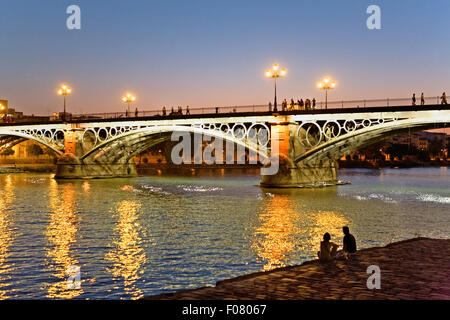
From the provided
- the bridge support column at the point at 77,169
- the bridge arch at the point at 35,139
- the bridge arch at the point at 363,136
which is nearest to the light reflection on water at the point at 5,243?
the bridge arch at the point at 363,136

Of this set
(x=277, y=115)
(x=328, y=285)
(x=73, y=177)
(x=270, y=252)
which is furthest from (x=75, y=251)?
(x=73, y=177)

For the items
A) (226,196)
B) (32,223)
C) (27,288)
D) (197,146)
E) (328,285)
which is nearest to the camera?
(328,285)

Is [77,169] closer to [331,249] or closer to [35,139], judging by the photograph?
[35,139]

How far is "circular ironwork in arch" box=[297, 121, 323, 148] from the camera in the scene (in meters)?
53.0

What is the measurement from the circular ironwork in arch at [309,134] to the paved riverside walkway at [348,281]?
3741 cm

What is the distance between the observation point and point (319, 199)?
4225 cm

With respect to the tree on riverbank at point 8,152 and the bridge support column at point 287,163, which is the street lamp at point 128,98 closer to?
the bridge support column at point 287,163

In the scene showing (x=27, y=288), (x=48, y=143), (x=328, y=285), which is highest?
(x=48, y=143)

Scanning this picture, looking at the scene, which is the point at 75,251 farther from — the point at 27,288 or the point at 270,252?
the point at 270,252

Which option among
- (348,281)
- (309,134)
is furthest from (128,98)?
(348,281)

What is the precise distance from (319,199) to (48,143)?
158ft

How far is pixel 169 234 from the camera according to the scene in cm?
2522

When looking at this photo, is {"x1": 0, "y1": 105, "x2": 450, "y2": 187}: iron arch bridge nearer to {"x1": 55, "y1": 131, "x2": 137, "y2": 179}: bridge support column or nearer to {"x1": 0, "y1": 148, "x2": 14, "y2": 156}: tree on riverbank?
{"x1": 55, "y1": 131, "x2": 137, "y2": 179}: bridge support column

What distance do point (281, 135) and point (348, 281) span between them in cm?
4122
